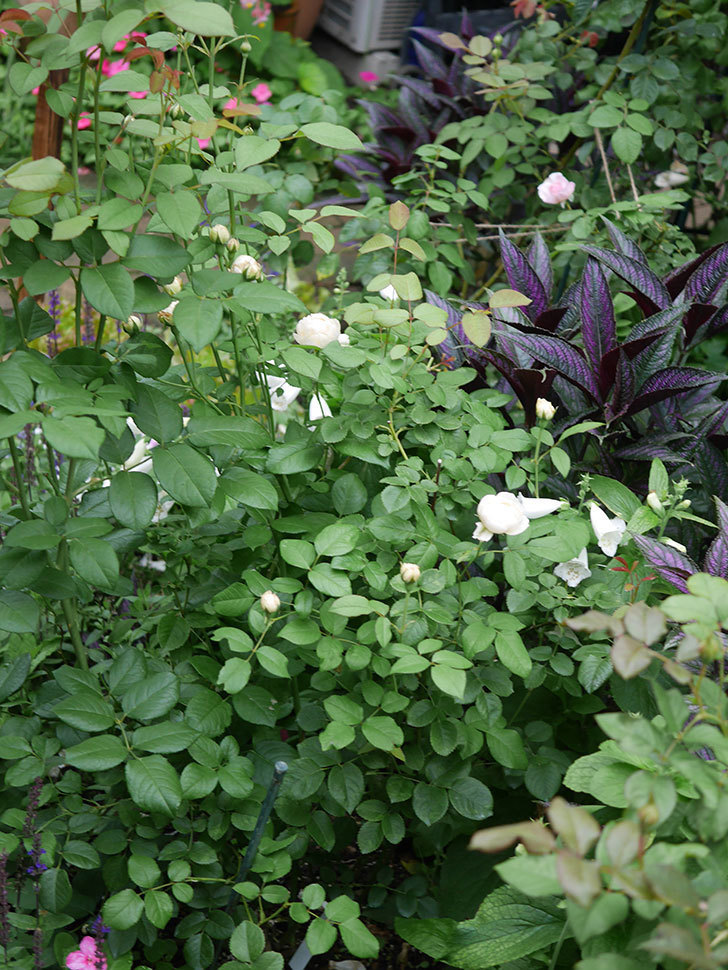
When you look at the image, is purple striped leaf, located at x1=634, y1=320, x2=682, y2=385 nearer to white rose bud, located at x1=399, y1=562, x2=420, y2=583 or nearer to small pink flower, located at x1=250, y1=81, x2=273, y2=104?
white rose bud, located at x1=399, y1=562, x2=420, y2=583

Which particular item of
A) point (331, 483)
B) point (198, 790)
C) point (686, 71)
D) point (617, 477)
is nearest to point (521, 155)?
point (686, 71)

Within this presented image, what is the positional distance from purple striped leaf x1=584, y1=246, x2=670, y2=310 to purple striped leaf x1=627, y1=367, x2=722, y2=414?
0.51 ft

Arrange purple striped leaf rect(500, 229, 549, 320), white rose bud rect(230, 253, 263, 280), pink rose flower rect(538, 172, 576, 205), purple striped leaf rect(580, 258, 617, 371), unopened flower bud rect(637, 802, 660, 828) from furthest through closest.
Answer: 1. pink rose flower rect(538, 172, 576, 205)
2. purple striped leaf rect(500, 229, 549, 320)
3. purple striped leaf rect(580, 258, 617, 371)
4. white rose bud rect(230, 253, 263, 280)
5. unopened flower bud rect(637, 802, 660, 828)

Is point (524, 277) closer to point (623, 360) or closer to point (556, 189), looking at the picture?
point (623, 360)

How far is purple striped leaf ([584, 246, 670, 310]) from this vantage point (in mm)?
1482

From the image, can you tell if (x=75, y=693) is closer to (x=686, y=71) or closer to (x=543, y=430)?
(x=543, y=430)

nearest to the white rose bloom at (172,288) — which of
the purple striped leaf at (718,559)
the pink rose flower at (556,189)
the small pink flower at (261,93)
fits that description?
the purple striped leaf at (718,559)

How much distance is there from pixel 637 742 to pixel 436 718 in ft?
1.36

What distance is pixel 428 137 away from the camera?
7.88 feet

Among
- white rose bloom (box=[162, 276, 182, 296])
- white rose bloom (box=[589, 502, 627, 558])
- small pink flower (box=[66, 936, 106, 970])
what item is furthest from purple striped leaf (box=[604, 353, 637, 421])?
small pink flower (box=[66, 936, 106, 970])

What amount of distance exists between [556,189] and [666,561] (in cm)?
109

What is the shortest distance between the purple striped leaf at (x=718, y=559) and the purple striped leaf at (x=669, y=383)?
284 mm

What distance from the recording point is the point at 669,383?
1.38 metres

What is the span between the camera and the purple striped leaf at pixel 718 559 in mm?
1155
